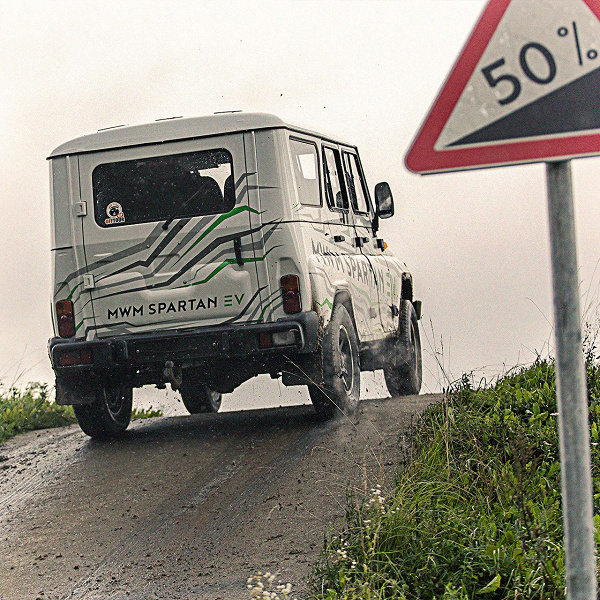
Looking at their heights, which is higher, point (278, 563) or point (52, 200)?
point (52, 200)

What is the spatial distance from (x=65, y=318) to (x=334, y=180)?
286cm

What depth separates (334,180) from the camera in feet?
30.2

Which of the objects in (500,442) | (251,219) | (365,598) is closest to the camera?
(365,598)

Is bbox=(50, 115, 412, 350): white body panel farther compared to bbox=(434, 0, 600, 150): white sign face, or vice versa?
bbox=(50, 115, 412, 350): white body panel

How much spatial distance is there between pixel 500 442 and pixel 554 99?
4.03 meters

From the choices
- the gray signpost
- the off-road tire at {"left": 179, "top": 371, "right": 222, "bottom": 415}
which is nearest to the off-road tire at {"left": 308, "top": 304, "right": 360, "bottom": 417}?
the off-road tire at {"left": 179, "top": 371, "right": 222, "bottom": 415}

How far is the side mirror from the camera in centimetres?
982

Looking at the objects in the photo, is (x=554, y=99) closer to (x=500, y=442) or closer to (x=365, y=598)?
(x=365, y=598)

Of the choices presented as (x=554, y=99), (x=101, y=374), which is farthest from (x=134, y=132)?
(x=554, y=99)

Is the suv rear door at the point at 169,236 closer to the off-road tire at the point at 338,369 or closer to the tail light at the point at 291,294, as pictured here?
the tail light at the point at 291,294

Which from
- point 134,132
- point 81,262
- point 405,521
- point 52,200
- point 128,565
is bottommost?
point 128,565

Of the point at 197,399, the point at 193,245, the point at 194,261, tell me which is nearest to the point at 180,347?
the point at 194,261

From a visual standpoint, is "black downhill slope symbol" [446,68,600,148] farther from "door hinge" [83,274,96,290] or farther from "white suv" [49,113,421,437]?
"door hinge" [83,274,96,290]

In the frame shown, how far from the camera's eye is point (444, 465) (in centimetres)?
585
